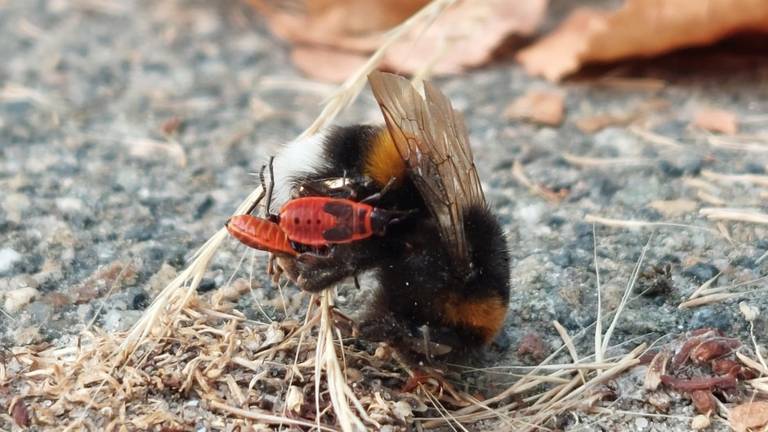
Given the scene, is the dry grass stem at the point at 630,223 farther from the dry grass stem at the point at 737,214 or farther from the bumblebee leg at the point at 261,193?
the bumblebee leg at the point at 261,193

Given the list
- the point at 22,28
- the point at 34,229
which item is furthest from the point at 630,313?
the point at 22,28

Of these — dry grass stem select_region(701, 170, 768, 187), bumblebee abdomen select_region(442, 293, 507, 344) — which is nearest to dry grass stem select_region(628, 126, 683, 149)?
dry grass stem select_region(701, 170, 768, 187)

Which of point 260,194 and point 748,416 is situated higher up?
point 260,194

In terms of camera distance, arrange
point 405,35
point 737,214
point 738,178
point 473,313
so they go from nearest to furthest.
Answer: point 473,313, point 737,214, point 738,178, point 405,35

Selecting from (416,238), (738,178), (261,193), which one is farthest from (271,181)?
(738,178)

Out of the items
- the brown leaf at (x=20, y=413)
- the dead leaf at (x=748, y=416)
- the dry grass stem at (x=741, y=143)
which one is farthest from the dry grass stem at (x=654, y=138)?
the brown leaf at (x=20, y=413)

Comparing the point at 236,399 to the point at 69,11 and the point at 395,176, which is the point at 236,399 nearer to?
the point at 395,176

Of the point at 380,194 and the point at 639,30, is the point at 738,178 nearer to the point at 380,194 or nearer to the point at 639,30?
the point at 639,30

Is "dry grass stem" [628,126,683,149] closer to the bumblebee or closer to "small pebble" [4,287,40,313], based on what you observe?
the bumblebee
